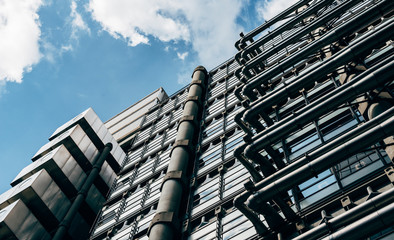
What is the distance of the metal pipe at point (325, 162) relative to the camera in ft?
41.4

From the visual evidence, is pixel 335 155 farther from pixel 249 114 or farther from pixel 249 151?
pixel 249 114

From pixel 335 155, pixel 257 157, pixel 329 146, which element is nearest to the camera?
pixel 335 155

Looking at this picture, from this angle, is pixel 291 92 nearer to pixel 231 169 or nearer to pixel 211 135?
pixel 231 169

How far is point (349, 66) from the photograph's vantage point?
1903cm

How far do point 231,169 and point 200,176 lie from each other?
261 centimetres

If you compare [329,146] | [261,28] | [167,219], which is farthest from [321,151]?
[261,28]

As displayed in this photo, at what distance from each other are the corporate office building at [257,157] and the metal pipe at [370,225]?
0.03 m

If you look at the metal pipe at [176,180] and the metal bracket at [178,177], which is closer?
the metal pipe at [176,180]

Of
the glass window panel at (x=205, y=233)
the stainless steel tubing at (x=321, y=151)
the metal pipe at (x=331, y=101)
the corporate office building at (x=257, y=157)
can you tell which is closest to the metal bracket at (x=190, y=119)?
the corporate office building at (x=257, y=157)

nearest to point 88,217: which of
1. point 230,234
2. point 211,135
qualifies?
point 211,135

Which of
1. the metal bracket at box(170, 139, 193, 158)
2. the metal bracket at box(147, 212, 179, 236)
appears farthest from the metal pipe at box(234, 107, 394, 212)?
the metal bracket at box(170, 139, 193, 158)

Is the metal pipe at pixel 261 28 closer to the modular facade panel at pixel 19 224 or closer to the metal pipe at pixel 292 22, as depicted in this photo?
the metal pipe at pixel 292 22

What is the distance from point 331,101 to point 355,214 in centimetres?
525

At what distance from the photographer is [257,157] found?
17203 mm
